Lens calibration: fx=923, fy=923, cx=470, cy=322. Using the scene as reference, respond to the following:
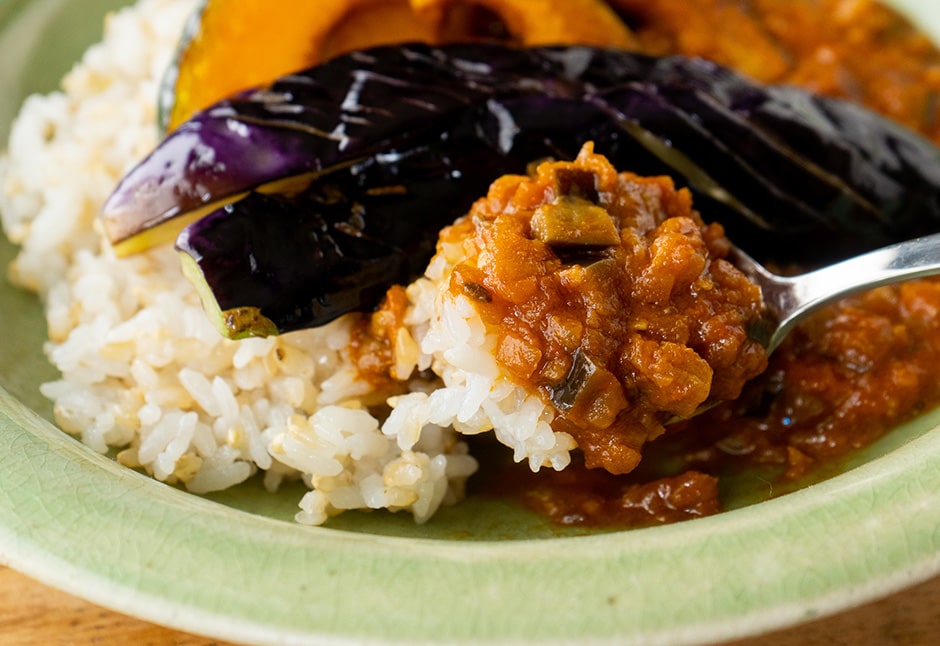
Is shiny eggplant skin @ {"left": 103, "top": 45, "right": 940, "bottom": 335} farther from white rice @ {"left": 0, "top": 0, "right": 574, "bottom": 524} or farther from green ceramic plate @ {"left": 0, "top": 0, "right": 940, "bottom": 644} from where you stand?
green ceramic plate @ {"left": 0, "top": 0, "right": 940, "bottom": 644}

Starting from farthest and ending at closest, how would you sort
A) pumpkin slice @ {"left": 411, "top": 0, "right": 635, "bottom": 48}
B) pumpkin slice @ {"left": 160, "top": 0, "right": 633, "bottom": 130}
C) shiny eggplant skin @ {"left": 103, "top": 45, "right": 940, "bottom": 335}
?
pumpkin slice @ {"left": 411, "top": 0, "right": 635, "bottom": 48} < pumpkin slice @ {"left": 160, "top": 0, "right": 633, "bottom": 130} < shiny eggplant skin @ {"left": 103, "top": 45, "right": 940, "bottom": 335}

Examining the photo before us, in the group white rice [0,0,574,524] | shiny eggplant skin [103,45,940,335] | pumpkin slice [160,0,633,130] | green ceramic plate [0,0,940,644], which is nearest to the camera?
green ceramic plate [0,0,940,644]

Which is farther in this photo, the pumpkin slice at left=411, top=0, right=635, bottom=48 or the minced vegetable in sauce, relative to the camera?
the pumpkin slice at left=411, top=0, right=635, bottom=48

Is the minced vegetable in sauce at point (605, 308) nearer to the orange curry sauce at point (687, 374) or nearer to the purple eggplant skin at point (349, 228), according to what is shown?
the orange curry sauce at point (687, 374)

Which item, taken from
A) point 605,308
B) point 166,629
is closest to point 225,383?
point 166,629

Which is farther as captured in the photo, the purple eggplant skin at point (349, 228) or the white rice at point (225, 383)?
the purple eggplant skin at point (349, 228)

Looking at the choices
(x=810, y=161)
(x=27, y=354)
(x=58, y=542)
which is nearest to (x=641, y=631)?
(x=58, y=542)

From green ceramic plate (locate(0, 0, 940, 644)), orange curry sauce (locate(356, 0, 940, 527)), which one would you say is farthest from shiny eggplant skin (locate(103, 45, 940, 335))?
green ceramic plate (locate(0, 0, 940, 644))

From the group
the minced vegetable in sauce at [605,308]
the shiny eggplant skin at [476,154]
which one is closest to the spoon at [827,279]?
the minced vegetable in sauce at [605,308]
